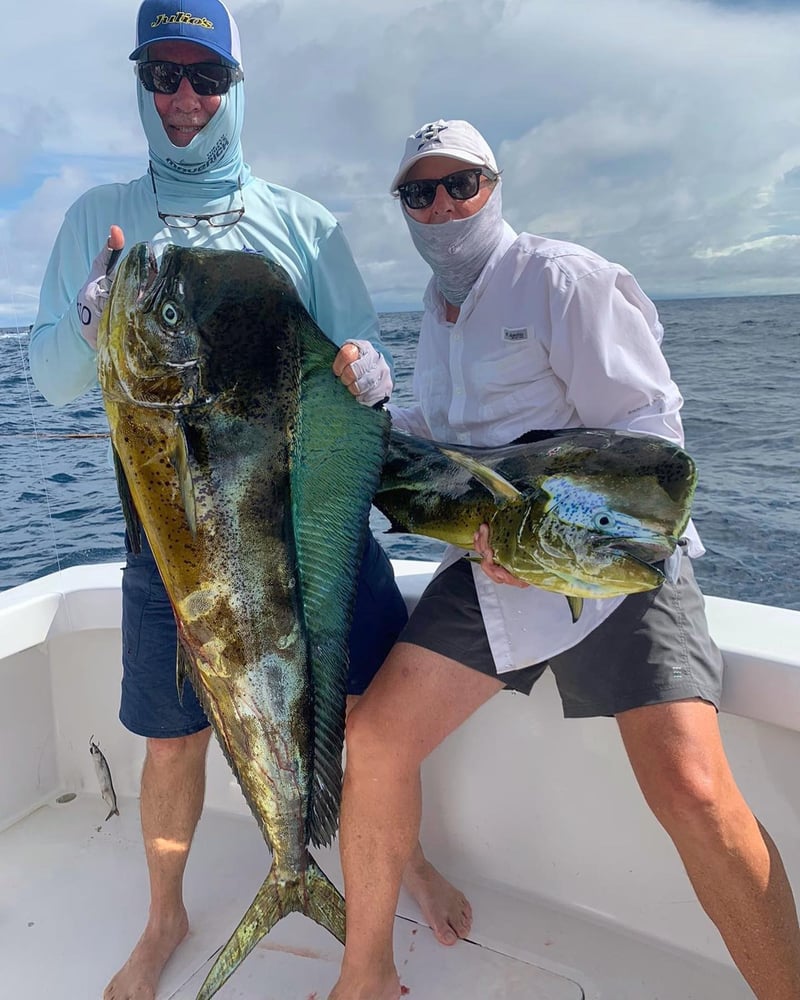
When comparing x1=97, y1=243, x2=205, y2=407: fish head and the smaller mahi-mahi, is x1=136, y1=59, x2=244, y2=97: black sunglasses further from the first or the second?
the smaller mahi-mahi

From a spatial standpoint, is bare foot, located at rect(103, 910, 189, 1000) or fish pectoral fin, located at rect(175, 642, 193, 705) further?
bare foot, located at rect(103, 910, 189, 1000)

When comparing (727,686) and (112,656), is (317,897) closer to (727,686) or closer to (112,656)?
(727,686)

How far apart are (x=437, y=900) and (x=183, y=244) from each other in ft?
6.14

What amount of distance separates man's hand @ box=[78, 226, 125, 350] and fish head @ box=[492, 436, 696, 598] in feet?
2.90

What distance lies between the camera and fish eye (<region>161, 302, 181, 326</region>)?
4.67 ft

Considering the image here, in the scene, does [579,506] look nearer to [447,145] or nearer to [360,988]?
[447,145]

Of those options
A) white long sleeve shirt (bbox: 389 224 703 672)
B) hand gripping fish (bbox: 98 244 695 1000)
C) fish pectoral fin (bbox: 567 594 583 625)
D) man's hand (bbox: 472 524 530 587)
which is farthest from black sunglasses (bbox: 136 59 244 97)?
fish pectoral fin (bbox: 567 594 583 625)

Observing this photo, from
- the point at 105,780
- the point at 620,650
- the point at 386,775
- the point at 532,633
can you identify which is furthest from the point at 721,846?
the point at 105,780

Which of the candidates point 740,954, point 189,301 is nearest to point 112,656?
point 189,301

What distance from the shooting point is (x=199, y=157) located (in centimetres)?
194

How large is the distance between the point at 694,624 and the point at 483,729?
821mm

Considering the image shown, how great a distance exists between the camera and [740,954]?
1.72m

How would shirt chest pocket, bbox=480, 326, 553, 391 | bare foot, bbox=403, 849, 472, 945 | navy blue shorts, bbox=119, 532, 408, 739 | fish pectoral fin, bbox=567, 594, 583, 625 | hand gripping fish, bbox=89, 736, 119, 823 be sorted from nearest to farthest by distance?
fish pectoral fin, bbox=567, 594, 583, 625 → shirt chest pocket, bbox=480, 326, 553, 391 → navy blue shorts, bbox=119, 532, 408, 739 → bare foot, bbox=403, 849, 472, 945 → hand gripping fish, bbox=89, 736, 119, 823

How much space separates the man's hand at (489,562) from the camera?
1719 mm
